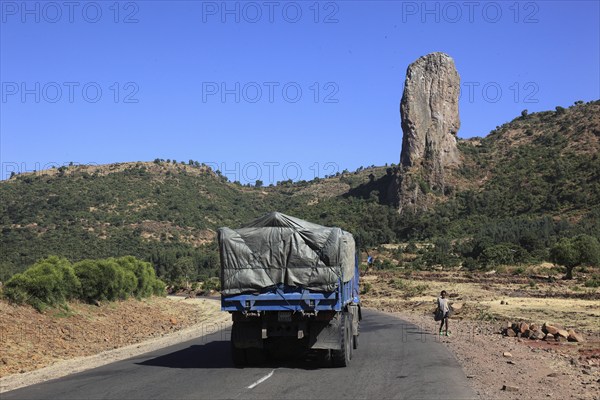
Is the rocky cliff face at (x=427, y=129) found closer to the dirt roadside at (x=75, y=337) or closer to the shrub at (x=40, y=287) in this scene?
the dirt roadside at (x=75, y=337)

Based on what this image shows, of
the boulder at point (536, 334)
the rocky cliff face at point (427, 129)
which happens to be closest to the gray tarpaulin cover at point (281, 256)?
the boulder at point (536, 334)

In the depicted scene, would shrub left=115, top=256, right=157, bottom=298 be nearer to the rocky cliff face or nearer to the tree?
the tree

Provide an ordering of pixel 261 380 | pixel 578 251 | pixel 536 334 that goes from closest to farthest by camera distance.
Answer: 1. pixel 261 380
2. pixel 536 334
3. pixel 578 251

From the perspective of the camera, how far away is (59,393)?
39.6 feet

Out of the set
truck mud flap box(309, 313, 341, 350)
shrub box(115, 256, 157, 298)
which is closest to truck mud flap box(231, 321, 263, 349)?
truck mud flap box(309, 313, 341, 350)

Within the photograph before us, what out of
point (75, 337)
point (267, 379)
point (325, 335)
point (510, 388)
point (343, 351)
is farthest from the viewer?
point (75, 337)

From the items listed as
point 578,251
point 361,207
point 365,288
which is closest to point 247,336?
point 365,288

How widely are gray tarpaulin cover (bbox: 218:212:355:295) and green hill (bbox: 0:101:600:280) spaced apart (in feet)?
189

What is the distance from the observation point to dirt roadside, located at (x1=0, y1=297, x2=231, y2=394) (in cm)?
1711

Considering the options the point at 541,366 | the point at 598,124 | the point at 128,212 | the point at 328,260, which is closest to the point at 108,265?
the point at 328,260

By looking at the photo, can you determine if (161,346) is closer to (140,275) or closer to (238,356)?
(238,356)

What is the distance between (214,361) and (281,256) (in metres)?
3.59

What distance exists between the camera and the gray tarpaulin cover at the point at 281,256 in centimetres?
1494

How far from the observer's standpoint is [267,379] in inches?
524
